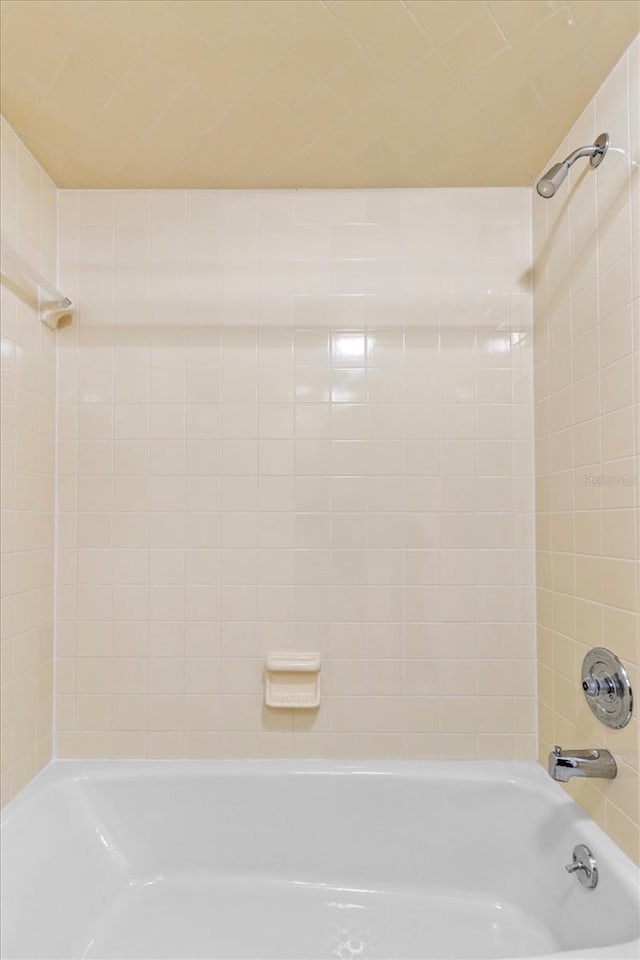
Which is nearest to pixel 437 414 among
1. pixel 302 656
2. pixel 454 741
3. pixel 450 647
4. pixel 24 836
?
pixel 450 647

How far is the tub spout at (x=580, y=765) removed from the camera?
137 cm

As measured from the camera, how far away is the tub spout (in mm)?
1372

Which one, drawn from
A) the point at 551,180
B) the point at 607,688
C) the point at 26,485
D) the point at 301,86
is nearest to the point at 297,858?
the point at 607,688

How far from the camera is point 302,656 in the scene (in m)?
1.88

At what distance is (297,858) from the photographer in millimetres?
1795

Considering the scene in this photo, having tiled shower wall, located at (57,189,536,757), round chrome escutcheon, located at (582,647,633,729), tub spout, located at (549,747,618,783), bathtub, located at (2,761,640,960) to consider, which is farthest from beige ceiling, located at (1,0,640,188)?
bathtub, located at (2,761,640,960)

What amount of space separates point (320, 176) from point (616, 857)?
2.01 m

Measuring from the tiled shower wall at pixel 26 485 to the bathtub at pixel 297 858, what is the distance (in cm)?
18

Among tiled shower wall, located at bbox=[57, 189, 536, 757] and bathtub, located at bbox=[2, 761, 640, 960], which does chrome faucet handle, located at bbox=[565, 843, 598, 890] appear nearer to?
bathtub, located at bbox=[2, 761, 640, 960]

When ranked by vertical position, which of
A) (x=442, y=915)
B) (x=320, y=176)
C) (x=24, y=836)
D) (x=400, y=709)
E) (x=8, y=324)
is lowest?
(x=442, y=915)

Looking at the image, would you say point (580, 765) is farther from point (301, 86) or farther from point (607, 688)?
point (301, 86)

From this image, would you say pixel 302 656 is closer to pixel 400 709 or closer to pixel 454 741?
pixel 400 709

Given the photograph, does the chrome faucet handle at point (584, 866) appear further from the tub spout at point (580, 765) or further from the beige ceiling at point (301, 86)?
the beige ceiling at point (301, 86)

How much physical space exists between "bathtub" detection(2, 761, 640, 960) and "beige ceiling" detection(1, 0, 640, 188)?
186 cm
